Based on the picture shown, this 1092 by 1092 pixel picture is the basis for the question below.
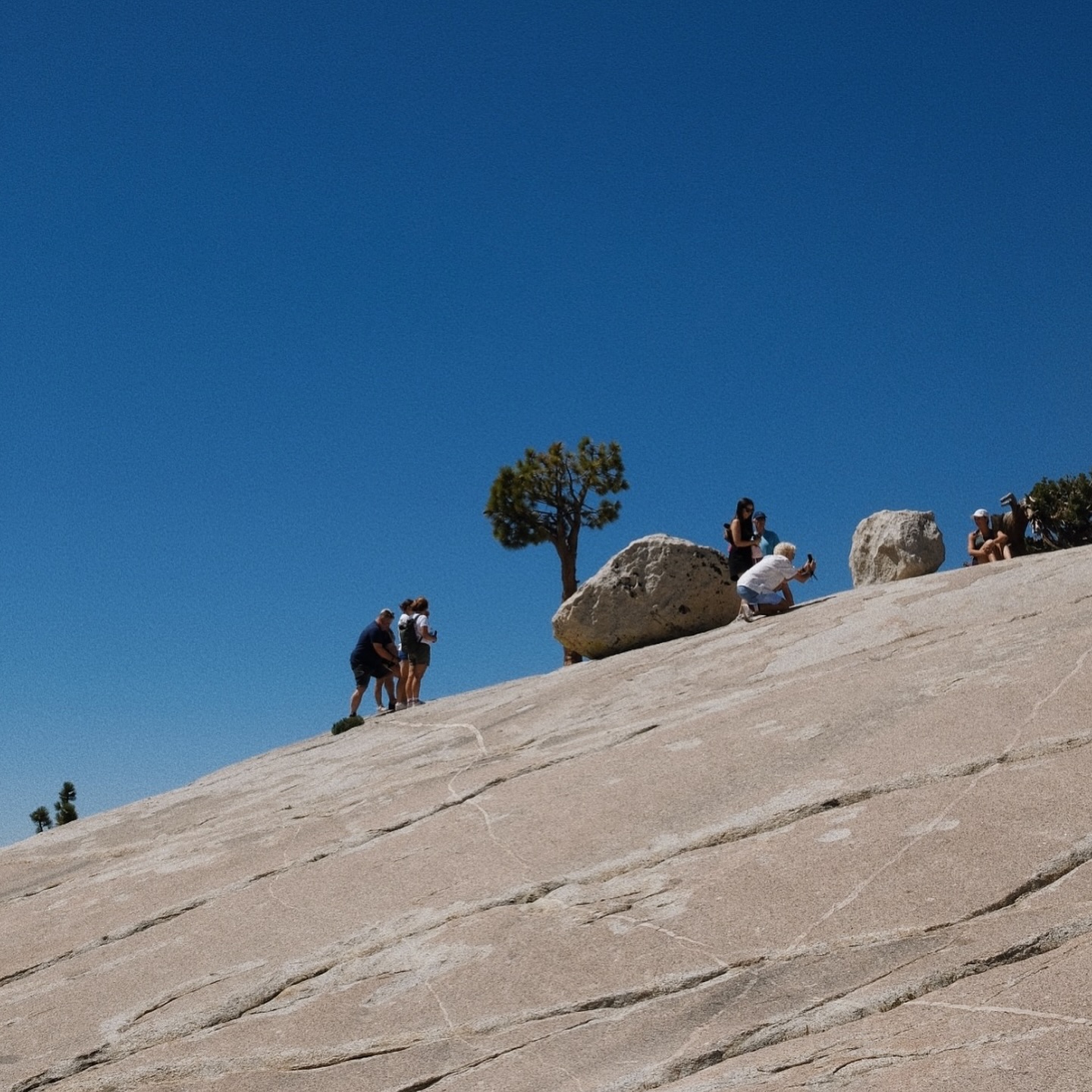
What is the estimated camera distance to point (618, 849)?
23.6 feet

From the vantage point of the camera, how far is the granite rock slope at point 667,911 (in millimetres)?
4895

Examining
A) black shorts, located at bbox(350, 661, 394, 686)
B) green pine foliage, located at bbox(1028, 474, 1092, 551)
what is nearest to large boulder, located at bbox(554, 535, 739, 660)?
black shorts, located at bbox(350, 661, 394, 686)

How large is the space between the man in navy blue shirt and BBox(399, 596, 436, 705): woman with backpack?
27.5 inches

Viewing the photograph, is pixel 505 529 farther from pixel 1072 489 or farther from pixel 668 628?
pixel 668 628

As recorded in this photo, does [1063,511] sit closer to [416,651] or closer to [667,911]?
[416,651]

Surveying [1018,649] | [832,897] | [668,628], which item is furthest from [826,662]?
[668,628]

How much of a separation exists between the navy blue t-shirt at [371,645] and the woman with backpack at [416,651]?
77 cm

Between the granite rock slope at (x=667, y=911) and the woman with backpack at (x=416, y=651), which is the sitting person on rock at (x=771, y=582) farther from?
the woman with backpack at (x=416, y=651)

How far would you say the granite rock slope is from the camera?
4.89 meters

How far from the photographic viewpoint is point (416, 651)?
18.2m

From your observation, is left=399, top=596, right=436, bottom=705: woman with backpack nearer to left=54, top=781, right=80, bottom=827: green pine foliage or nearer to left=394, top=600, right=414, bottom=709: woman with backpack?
left=394, top=600, right=414, bottom=709: woman with backpack

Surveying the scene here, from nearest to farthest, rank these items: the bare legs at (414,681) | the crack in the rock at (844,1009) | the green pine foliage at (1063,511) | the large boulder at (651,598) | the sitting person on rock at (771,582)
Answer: the crack in the rock at (844,1009) → the sitting person on rock at (771,582) → the large boulder at (651,598) → the bare legs at (414,681) → the green pine foliage at (1063,511)

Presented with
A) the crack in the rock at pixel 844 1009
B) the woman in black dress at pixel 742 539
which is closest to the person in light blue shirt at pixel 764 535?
the woman in black dress at pixel 742 539

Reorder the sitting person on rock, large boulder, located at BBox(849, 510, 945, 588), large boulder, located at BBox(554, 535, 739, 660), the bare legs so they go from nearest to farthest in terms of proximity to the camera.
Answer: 1. the sitting person on rock
2. large boulder, located at BBox(554, 535, 739, 660)
3. the bare legs
4. large boulder, located at BBox(849, 510, 945, 588)
